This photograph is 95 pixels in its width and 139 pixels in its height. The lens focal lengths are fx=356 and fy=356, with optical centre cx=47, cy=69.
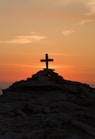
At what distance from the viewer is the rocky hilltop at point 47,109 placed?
42.0ft

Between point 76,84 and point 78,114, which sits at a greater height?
point 76,84

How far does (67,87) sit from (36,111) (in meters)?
3.67

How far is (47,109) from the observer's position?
15.6 meters

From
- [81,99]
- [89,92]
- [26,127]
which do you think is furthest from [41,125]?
[89,92]

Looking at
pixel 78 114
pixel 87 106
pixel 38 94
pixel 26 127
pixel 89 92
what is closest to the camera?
pixel 26 127

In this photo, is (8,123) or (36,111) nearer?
(8,123)

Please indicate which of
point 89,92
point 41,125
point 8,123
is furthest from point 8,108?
point 89,92

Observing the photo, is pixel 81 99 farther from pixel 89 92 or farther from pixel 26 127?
pixel 26 127

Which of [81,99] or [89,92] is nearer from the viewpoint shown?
[81,99]

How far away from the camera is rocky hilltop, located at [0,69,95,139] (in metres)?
12.8

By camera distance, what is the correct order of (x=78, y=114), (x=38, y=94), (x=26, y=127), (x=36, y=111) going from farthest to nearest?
(x=38, y=94)
(x=36, y=111)
(x=78, y=114)
(x=26, y=127)

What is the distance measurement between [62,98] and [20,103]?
6.80 ft

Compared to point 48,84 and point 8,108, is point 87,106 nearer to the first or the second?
point 48,84

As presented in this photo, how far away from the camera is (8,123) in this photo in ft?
46.6
